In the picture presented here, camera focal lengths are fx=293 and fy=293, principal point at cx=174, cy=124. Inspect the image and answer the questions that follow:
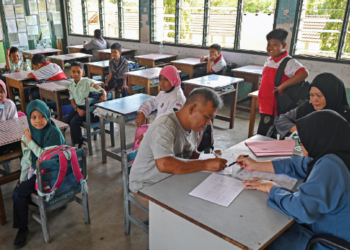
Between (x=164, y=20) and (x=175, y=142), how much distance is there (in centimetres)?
587

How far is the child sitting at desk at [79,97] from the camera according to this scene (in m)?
3.47

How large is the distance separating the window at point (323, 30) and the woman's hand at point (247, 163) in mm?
3970

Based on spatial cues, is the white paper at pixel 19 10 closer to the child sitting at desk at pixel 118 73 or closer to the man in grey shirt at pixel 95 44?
the man in grey shirt at pixel 95 44

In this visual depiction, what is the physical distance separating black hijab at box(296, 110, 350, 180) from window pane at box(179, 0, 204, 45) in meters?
5.38

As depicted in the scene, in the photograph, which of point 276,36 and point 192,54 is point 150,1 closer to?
point 192,54

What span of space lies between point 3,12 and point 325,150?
8846 millimetres

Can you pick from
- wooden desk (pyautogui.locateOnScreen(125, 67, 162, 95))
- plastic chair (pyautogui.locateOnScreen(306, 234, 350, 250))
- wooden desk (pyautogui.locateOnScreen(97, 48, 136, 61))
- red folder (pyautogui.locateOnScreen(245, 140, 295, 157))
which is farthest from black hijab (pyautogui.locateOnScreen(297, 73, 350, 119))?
wooden desk (pyautogui.locateOnScreen(97, 48, 136, 61))

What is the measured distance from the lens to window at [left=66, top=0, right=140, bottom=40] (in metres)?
7.53

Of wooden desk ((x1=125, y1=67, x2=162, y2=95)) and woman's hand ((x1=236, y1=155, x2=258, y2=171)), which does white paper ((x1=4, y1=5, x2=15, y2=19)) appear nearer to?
wooden desk ((x1=125, y1=67, x2=162, y2=95))

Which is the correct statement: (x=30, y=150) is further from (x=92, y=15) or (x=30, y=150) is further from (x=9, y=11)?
Answer: (x=9, y=11)

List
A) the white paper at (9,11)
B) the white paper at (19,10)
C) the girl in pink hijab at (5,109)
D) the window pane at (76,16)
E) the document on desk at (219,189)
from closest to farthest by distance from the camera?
the document on desk at (219,189), the girl in pink hijab at (5,109), the white paper at (9,11), the white paper at (19,10), the window pane at (76,16)

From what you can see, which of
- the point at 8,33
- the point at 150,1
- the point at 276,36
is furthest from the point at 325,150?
the point at 8,33

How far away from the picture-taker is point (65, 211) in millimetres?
2477

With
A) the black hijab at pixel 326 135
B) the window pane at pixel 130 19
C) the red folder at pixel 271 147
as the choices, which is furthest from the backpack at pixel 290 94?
the window pane at pixel 130 19
